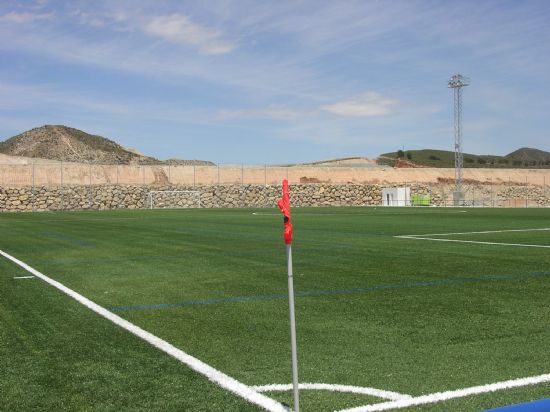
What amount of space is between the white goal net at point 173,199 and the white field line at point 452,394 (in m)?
60.8

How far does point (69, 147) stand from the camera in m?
114

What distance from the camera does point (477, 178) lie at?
105438mm

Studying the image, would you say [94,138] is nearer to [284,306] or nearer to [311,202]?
[311,202]

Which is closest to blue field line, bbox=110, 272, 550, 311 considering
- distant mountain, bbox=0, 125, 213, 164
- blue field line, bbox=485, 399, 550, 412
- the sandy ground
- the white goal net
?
blue field line, bbox=485, 399, 550, 412

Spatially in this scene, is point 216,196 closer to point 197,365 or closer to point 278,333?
point 278,333

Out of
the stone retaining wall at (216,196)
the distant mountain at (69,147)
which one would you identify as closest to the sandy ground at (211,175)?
the stone retaining wall at (216,196)

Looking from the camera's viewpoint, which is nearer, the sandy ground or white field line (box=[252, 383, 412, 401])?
white field line (box=[252, 383, 412, 401])

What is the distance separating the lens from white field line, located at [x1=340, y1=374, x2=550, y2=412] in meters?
4.06

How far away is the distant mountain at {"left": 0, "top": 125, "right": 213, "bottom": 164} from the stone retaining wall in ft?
150

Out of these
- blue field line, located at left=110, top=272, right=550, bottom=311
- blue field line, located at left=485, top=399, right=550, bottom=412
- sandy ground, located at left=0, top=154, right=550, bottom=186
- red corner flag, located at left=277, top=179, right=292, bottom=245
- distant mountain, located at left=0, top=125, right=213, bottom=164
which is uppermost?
distant mountain, located at left=0, top=125, right=213, bottom=164

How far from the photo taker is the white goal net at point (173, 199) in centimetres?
6469

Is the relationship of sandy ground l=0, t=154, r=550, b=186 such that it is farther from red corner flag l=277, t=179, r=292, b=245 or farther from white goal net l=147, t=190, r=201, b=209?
red corner flag l=277, t=179, r=292, b=245

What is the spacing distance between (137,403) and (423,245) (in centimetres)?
1245

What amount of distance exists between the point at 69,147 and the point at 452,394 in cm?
11620
